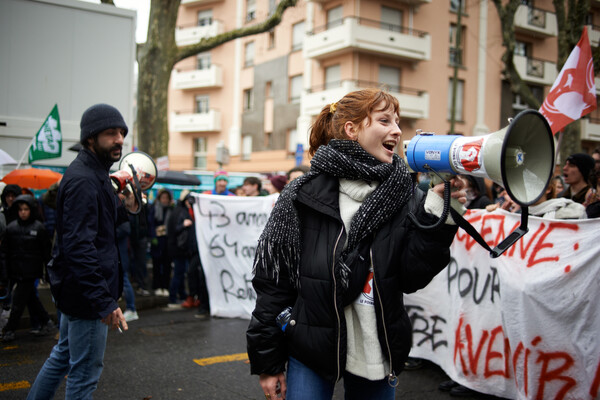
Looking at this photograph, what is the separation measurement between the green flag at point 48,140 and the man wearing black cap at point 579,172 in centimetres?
678

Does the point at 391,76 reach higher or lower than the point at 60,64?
higher

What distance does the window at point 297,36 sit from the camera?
26266mm

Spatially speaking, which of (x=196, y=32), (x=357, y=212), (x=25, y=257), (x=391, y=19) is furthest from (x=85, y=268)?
(x=196, y=32)

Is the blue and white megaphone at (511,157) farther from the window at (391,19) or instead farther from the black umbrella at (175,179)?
the window at (391,19)

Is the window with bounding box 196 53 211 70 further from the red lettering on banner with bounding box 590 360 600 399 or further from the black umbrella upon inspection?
the red lettering on banner with bounding box 590 360 600 399

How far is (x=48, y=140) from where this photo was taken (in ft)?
25.6

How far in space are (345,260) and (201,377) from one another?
2929 millimetres

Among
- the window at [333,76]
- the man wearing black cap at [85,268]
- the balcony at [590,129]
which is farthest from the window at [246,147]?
the man wearing black cap at [85,268]

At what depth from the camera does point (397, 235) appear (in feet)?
6.53

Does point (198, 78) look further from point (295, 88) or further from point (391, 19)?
point (391, 19)

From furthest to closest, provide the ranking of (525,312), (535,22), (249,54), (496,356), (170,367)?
1. (249,54)
2. (535,22)
3. (170,367)
4. (496,356)
5. (525,312)

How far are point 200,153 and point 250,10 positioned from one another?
922 cm

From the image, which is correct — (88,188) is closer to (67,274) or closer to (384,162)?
(67,274)

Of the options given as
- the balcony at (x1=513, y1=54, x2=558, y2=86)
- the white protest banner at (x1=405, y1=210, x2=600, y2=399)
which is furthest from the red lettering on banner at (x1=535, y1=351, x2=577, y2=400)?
the balcony at (x1=513, y1=54, x2=558, y2=86)
